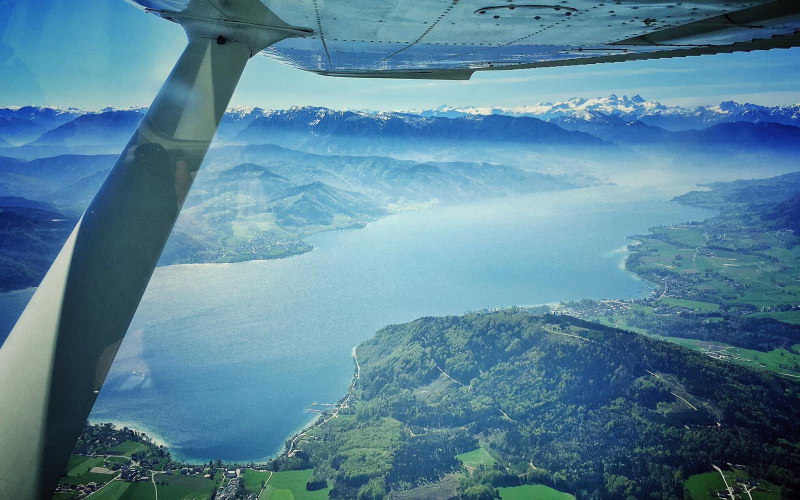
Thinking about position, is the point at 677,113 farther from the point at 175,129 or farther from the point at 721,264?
the point at 175,129

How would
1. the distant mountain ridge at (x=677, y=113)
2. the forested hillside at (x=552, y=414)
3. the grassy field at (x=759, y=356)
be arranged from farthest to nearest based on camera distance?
the distant mountain ridge at (x=677, y=113)
the grassy field at (x=759, y=356)
the forested hillside at (x=552, y=414)

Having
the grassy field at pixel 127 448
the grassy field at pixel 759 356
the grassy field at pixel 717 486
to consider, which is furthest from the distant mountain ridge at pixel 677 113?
the grassy field at pixel 127 448

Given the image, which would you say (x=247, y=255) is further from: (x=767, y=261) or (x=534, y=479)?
(x=767, y=261)

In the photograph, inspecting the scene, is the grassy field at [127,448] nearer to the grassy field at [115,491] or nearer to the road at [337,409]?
the grassy field at [115,491]

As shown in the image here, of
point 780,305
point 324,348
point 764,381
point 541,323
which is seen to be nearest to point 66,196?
point 324,348

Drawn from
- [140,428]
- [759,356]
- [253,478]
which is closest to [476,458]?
[253,478]

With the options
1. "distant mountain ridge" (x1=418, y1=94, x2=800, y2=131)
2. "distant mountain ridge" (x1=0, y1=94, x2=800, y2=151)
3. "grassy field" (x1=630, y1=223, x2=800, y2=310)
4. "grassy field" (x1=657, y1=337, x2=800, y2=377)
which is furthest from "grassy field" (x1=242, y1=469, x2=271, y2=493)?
"distant mountain ridge" (x1=418, y1=94, x2=800, y2=131)
